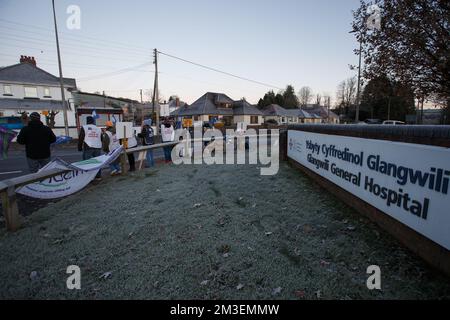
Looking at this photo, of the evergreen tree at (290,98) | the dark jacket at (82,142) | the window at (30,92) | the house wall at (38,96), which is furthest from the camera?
the evergreen tree at (290,98)

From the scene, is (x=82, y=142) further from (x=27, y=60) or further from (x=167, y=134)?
(x=27, y=60)

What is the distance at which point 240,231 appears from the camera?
4031 mm

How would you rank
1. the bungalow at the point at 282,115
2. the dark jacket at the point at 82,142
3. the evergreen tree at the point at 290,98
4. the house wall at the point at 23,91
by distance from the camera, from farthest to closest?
the evergreen tree at the point at 290,98 < the bungalow at the point at 282,115 < the house wall at the point at 23,91 < the dark jacket at the point at 82,142

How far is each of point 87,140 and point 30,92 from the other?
38.3 metres

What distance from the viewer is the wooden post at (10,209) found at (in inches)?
166

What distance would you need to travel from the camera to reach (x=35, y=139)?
6027 millimetres

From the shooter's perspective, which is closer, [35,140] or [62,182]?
[62,182]

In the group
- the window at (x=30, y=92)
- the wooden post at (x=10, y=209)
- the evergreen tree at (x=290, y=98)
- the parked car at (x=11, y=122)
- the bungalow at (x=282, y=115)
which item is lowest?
the wooden post at (x=10, y=209)

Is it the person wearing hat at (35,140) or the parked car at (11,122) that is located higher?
the parked car at (11,122)

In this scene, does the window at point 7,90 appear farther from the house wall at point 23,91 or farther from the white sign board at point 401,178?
the white sign board at point 401,178

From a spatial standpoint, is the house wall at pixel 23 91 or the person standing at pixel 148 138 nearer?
the person standing at pixel 148 138

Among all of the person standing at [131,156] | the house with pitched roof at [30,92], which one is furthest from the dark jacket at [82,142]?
the house with pitched roof at [30,92]

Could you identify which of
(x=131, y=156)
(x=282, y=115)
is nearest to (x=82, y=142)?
(x=131, y=156)
